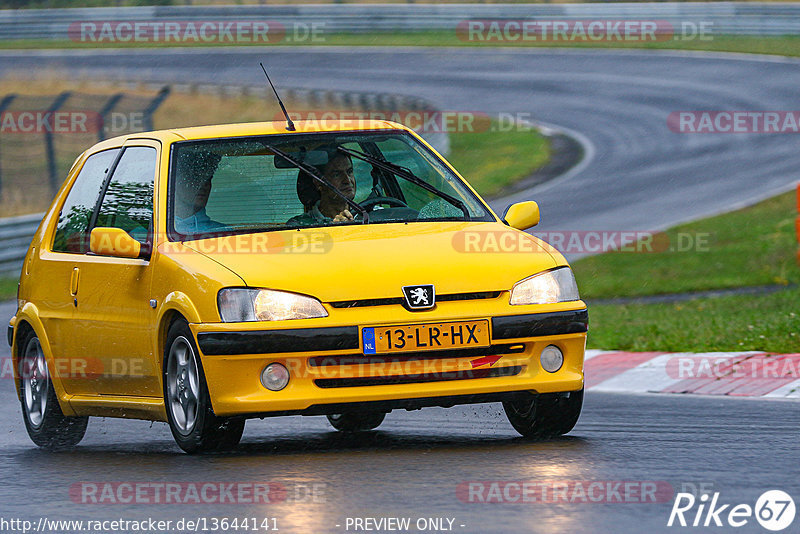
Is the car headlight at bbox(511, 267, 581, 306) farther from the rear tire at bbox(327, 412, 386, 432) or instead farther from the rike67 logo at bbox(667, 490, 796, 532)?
the rear tire at bbox(327, 412, 386, 432)

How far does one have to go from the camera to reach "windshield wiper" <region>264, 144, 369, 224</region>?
8172mm

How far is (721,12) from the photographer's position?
40.5 meters

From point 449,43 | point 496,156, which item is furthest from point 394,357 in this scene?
point 449,43

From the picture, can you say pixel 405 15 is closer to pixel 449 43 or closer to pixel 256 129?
pixel 449 43

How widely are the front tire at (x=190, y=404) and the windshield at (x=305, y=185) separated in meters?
0.62

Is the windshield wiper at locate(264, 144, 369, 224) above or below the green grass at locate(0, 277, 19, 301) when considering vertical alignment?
above

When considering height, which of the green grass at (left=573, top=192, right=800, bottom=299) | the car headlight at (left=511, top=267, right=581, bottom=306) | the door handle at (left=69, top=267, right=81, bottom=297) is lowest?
the green grass at (left=573, top=192, right=800, bottom=299)

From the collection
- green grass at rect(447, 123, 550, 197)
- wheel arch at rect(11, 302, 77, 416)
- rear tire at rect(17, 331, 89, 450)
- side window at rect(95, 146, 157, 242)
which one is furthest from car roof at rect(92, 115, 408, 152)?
green grass at rect(447, 123, 550, 197)

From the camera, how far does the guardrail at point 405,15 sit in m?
40.2

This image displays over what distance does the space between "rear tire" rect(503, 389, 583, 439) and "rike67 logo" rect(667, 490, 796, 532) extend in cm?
189

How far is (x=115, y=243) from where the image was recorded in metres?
7.91

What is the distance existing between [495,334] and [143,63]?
3619cm

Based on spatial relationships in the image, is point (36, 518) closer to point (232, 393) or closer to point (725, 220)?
point (232, 393)

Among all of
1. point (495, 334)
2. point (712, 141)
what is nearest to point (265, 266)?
point (495, 334)
